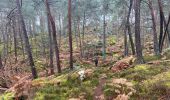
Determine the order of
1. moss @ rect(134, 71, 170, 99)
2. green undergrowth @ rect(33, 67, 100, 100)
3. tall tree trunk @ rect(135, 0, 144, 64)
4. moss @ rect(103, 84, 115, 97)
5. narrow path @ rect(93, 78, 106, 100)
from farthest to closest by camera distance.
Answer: tall tree trunk @ rect(135, 0, 144, 64) < green undergrowth @ rect(33, 67, 100, 100) < moss @ rect(103, 84, 115, 97) < narrow path @ rect(93, 78, 106, 100) < moss @ rect(134, 71, 170, 99)

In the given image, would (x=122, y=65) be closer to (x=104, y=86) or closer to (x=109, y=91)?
(x=104, y=86)

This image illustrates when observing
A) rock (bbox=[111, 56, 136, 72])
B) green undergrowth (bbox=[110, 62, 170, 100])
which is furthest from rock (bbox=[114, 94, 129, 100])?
rock (bbox=[111, 56, 136, 72])

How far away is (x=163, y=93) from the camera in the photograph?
28.0 ft

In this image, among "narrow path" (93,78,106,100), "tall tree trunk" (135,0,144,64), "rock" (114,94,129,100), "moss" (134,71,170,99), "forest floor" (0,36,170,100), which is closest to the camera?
"rock" (114,94,129,100)

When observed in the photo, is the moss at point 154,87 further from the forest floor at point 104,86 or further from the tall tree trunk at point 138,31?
the tall tree trunk at point 138,31

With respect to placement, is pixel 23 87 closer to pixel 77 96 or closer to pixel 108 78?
pixel 77 96

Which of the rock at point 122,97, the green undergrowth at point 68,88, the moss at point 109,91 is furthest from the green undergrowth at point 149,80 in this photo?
the green undergrowth at point 68,88

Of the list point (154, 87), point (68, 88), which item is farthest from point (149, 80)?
point (68, 88)

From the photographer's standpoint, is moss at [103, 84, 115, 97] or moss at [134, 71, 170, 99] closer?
moss at [134, 71, 170, 99]

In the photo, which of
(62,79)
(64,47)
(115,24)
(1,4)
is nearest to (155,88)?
(62,79)

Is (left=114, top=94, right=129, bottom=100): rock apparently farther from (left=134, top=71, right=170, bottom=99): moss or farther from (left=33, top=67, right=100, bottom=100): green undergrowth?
(left=33, top=67, right=100, bottom=100): green undergrowth

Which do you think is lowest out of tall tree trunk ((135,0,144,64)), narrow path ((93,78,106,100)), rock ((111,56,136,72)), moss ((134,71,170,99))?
narrow path ((93,78,106,100))

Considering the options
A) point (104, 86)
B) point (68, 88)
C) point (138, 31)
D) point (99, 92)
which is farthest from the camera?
point (138, 31)

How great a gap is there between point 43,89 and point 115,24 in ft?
185
